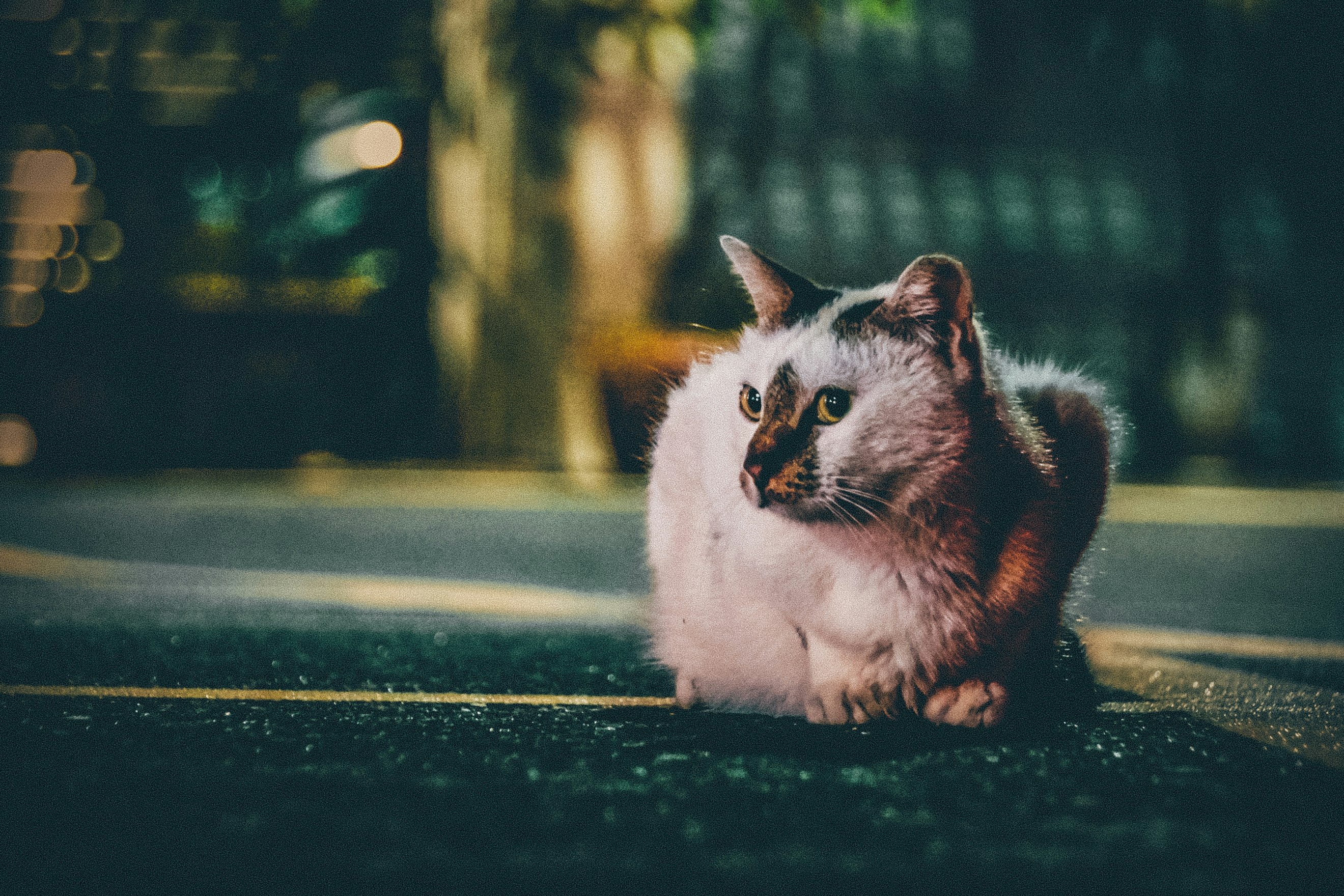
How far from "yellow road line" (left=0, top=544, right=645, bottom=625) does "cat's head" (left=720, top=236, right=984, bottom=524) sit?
1.10m

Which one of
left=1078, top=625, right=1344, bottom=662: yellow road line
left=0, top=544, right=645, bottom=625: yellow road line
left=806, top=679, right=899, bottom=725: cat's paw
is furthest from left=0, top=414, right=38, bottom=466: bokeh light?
left=806, top=679, right=899, bottom=725: cat's paw

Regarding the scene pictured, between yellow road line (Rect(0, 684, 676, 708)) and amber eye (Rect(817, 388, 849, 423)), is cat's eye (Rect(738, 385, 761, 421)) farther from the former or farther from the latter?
yellow road line (Rect(0, 684, 676, 708))

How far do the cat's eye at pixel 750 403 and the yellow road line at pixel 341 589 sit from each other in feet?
3.34

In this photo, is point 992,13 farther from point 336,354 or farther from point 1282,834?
point 1282,834

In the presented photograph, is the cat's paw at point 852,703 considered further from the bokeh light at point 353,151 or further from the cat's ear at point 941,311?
the bokeh light at point 353,151

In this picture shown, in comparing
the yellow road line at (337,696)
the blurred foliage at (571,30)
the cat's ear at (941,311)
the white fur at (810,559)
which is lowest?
the yellow road line at (337,696)

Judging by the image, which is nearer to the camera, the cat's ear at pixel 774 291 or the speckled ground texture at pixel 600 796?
the speckled ground texture at pixel 600 796

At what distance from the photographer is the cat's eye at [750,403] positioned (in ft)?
4.19

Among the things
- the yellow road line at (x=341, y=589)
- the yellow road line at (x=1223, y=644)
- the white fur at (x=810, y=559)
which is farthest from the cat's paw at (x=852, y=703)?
the yellow road line at (x=341, y=589)

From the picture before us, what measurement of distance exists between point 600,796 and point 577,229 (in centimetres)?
678

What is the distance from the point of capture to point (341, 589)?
2.63 meters

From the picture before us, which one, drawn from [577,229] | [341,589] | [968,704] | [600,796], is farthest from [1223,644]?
[577,229]

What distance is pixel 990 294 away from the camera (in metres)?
7.78

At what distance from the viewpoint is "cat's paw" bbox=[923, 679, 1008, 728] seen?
1.23m
